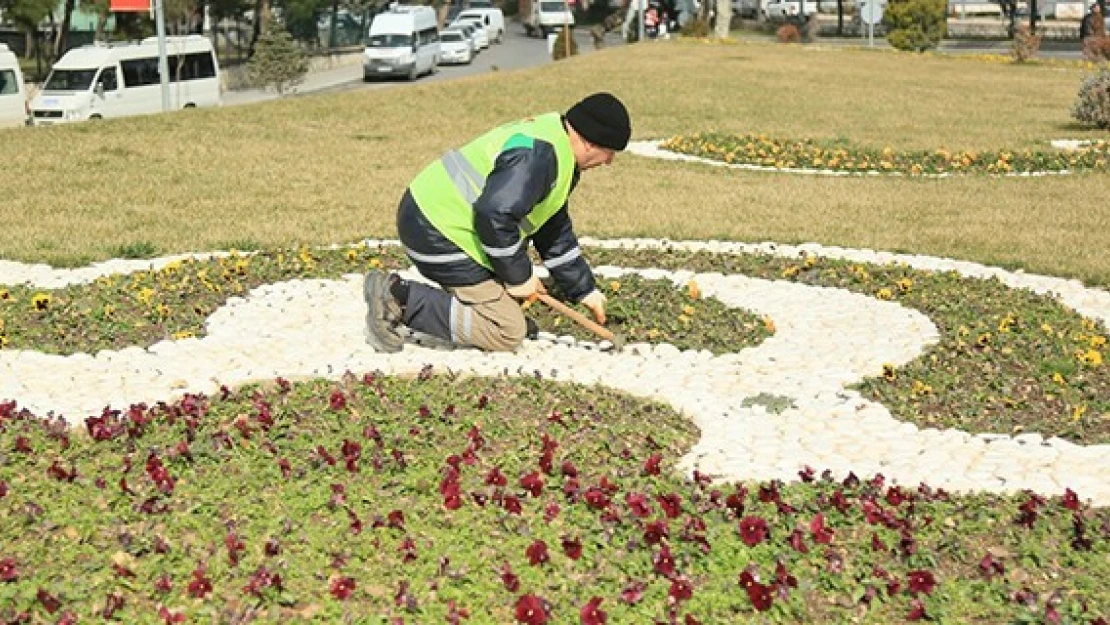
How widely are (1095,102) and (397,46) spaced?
29121mm

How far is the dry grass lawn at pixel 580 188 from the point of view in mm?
12906

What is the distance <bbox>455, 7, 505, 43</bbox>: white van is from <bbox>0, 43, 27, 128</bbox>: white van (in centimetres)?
3570

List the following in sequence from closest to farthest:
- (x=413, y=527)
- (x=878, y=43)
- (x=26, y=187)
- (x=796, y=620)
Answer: (x=796, y=620)
(x=413, y=527)
(x=26, y=187)
(x=878, y=43)


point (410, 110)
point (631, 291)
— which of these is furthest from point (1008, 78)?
point (631, 291)

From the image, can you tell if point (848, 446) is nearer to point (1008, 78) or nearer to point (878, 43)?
point (1008, 78)

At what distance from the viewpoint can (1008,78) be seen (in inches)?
1393

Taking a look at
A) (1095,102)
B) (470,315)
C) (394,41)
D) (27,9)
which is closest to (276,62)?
(394,41)

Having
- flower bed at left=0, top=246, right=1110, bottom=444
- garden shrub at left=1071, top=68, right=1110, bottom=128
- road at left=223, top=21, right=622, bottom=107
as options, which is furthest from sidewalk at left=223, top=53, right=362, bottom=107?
flower bed at left=0, top=246, right=1110, bottom=444

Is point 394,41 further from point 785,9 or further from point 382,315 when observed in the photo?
point 382,315

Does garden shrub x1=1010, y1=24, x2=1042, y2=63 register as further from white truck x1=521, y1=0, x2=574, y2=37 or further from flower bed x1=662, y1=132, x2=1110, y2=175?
white truck x1=521, y1=0, x2=574, y2=37

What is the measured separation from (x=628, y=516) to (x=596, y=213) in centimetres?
→ 892

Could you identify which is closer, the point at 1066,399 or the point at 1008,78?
the point at 1066,399

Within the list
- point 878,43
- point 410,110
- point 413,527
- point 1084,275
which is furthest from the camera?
point 878,43

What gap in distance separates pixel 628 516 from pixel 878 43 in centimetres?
5605
